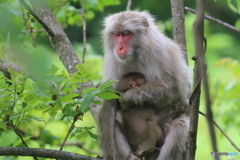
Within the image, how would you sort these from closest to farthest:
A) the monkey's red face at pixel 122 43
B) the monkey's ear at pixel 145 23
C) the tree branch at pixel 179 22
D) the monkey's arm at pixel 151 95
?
the monkey's arm at pixel 151 95, the monkey's red face at pixel 122 43, the monkey's ear at pixel 145 23, the tree branch at pixel 179 22

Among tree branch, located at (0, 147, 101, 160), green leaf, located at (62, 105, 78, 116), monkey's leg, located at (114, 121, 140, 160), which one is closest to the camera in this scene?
tree branch, located at (0, 147, 101, 160)

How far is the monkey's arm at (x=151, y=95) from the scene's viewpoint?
4363 millimetres

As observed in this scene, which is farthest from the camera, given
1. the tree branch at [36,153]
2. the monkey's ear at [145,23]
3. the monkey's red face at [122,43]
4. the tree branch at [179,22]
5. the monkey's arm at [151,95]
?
the tree branch at [179,22]

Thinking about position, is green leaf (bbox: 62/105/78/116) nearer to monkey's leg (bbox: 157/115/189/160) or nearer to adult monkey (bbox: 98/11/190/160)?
adult monkey (bbox: 98/11/190/160)

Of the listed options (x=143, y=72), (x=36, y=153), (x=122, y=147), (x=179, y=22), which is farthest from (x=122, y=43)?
Result: (x=36, y=153)

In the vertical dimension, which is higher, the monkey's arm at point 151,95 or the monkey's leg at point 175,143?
the monkey's arm at point 151,95

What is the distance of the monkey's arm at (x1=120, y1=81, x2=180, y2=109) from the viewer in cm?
436

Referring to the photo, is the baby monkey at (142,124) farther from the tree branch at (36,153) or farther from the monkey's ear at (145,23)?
the tree branch at (36,153)

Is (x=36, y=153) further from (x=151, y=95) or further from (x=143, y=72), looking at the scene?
(x=143, y=72)

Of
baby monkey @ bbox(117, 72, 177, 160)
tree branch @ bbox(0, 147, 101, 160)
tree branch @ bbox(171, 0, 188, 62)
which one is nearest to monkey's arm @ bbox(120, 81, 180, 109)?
baby monkey @ bbox(117, 72, 177, 160)

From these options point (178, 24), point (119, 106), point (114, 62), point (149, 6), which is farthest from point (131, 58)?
point (149, 6)

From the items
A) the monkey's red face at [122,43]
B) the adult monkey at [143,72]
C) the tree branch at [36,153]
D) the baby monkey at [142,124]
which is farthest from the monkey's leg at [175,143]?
the tree branch at [36,153]

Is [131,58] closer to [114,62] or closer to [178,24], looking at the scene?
[114,62]

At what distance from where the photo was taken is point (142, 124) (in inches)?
173
